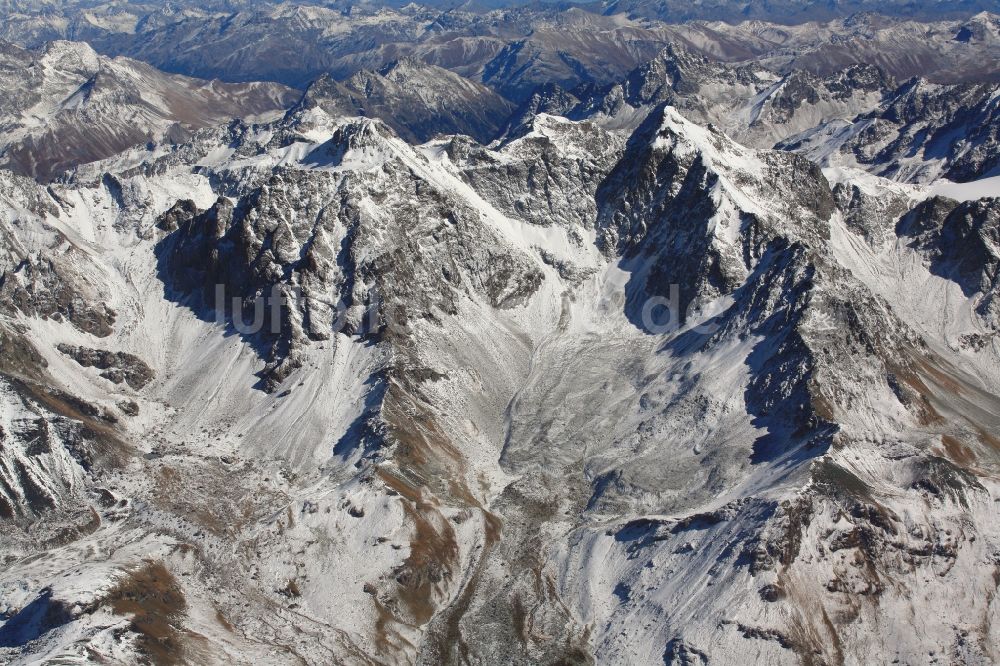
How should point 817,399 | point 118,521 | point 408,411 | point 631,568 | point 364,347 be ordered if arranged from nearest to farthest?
point 631,568
point 118,521
point 817,399
point 408,411
point 364,347

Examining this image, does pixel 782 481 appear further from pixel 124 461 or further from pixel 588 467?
pixel 124 461

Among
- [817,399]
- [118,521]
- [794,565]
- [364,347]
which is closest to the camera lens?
[794,565]

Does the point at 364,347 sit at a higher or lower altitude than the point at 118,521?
higher

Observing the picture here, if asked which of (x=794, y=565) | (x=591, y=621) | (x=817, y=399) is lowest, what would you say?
(x=591, y=621)

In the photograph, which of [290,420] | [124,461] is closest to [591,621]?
[290,420]

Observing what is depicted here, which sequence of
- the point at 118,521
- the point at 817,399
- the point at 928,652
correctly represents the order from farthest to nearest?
the point at 817,399
the point at 118,521
the point at 928,652

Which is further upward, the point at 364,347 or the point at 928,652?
the point at 364,347

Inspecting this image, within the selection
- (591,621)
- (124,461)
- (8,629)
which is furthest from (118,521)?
(591,621)

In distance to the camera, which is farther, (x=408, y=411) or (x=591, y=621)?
(x=408, y=411)

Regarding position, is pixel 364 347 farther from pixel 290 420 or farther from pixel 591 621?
pixel 591 621
